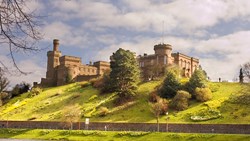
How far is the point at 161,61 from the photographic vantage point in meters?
110

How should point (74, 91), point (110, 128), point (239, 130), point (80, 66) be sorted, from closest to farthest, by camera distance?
point (239, 130) → point (110, 128) → point (74, 91) → point (80, 66)

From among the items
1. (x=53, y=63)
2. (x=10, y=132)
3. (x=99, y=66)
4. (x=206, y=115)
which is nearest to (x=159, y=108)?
(x=206, y=115)

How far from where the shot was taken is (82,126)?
74.6m

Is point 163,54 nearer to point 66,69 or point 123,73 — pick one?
point 123,73

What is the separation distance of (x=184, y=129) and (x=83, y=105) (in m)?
31.2

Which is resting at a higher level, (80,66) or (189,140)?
(80,66)

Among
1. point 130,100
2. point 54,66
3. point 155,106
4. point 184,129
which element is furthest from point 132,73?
point 54,66

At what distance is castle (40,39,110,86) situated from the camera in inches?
4811

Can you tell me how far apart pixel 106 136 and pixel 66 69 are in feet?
211

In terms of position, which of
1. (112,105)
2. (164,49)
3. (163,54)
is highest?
(164,49)

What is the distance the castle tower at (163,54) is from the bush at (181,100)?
106ft

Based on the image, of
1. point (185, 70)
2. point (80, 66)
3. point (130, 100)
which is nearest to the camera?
point (130, 100)

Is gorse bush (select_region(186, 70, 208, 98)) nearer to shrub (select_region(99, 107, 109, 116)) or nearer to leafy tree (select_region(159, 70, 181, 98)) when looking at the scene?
leafy tree (select_region(159, 70, 181, 98))

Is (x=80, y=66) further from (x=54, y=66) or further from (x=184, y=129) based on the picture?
(x=184, y=129)
